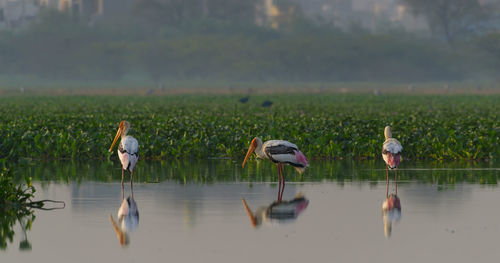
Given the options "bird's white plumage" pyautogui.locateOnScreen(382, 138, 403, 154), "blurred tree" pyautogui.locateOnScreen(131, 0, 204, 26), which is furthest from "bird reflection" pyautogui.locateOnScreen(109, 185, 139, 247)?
"blurred tree" pyautogui.locateOnScreen(131, 0, 204, 26)

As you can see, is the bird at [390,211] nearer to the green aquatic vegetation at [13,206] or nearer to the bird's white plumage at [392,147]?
the bird's white plumage at [392,147]

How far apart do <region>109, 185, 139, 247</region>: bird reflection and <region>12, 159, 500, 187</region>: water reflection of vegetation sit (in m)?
3.37

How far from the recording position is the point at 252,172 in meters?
23.4

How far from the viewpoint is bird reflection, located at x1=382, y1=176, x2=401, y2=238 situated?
15.0 metres

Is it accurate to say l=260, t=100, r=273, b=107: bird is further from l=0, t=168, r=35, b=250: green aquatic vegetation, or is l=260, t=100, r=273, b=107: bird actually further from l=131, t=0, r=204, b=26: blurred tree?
l=131, t=0, r=204, b=26: blurred tree

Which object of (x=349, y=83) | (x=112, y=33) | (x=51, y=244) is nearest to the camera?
(x=51, y=244)

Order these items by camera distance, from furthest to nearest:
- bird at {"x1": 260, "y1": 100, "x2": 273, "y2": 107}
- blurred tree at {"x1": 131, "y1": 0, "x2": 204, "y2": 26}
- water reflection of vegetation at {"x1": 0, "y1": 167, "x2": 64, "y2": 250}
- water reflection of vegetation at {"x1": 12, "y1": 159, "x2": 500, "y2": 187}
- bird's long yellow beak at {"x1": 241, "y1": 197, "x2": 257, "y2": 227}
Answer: blurred tree at {"x1": 131, "y1": 0, "x2": 204, "y2": 26} → bird at {"x1": 260, "y1": 100, "x2": 273, "y2": 107} → water reflection of vegetation at {"x1": 12, "y1": 159, "x2": 500, "y2": 187} → water reflection of vegetation at {"x1": 0, "y1": 167, "x2": 64, "y2": 250} → bird's long yellow beak at {"x1": 241, "y1": 197, "x2": 257, "y2": 227}

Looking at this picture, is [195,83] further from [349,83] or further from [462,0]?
[462,0]

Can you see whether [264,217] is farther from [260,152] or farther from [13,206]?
[260,152]

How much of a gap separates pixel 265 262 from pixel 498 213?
5442 mm

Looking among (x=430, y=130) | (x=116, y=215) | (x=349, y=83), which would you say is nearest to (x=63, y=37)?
(x=349, y=83)

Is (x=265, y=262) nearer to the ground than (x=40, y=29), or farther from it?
nearer to the ground

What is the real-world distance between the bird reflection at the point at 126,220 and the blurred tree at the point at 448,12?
155960mm

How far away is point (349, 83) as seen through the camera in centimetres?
14962
